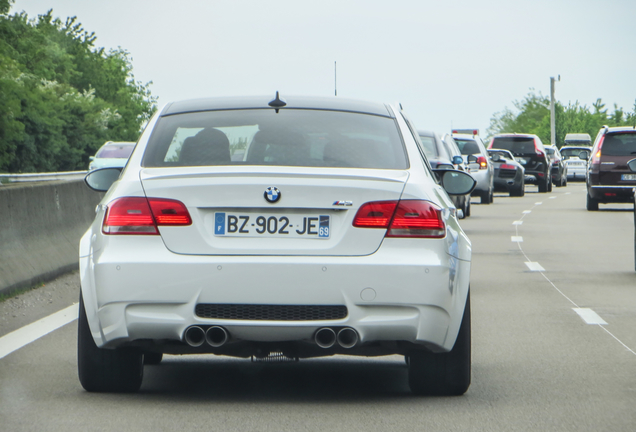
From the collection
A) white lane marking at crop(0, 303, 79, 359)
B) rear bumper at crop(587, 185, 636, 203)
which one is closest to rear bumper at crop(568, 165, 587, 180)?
rear bumper at crop(587, 185, 636, 203)

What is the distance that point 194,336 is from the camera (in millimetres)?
5363

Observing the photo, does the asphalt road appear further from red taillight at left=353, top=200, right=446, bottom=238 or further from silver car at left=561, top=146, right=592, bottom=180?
silver car at left=561, top=146, right=592, bottom=180

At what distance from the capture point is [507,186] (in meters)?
37.2

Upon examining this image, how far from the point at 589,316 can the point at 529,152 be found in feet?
105

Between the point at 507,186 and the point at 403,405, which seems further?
the point at 507,186

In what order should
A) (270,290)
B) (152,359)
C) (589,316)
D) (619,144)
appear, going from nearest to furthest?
(270,290) → (152,359) → (589,316) → (619,144)

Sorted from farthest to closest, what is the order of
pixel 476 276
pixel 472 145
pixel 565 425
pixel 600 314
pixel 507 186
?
pixel 507 186, pixel 472 145, pixel 476 276, pixel 600 314, pixel 565 425

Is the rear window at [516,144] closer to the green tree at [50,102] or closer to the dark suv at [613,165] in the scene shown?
the dark suv at [613,165]

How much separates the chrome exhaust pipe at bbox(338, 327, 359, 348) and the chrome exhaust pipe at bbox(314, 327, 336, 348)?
3 cm

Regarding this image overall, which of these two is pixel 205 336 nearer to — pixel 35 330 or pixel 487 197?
pixel 35 330

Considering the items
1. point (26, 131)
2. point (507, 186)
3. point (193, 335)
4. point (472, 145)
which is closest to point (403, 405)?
point (193, 335)

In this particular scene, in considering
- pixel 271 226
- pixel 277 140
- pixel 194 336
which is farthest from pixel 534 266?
pixel 194 336

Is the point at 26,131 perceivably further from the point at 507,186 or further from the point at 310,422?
the point at 310,422

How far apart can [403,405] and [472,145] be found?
23870mm
